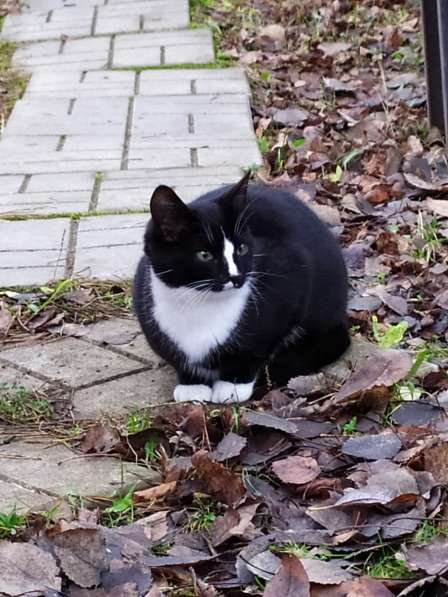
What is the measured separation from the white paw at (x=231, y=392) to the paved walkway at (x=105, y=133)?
102cm

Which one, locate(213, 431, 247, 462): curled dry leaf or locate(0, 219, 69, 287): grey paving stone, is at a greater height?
locate(213, 431, 247, 462): curled dry leaf

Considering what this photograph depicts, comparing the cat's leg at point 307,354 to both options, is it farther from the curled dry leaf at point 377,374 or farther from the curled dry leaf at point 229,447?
the curled dry leaf at point 229,447

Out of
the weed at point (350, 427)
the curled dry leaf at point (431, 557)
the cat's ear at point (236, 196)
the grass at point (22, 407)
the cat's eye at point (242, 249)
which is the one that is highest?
the cat's ear at point (236, 196)

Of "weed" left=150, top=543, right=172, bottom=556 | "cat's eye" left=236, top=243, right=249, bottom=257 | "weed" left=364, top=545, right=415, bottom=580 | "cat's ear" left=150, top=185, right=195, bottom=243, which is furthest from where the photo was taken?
"cat's eye" left=236, top=243, right=249, bottom=257

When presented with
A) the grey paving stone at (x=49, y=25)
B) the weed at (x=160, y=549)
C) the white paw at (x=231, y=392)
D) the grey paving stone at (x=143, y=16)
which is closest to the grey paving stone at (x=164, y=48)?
the grey paving stone at (x=143, y=16)

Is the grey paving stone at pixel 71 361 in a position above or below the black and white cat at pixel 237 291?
below

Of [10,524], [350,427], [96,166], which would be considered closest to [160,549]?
[10,524]

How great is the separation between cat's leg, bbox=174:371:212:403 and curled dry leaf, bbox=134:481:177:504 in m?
0.54

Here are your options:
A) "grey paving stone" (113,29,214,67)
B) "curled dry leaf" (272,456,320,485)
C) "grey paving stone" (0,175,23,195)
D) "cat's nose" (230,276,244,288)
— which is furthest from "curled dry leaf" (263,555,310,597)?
"grey paving stone" (113,29,214,67)

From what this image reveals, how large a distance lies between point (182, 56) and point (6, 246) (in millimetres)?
2987

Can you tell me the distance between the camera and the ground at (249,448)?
2252 mm

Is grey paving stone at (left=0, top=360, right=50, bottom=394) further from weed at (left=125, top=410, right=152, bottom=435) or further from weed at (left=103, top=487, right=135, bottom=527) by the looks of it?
weed at (left=103, top=487, right=135, bottom=527)

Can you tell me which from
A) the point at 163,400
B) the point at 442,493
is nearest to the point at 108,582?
the point at 442,493

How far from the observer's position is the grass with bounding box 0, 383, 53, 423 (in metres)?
3.02
